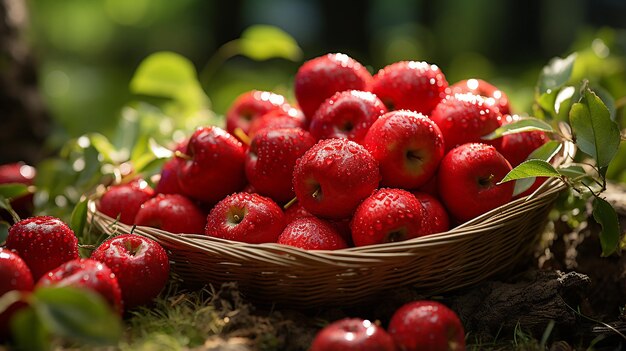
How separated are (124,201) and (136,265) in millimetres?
376

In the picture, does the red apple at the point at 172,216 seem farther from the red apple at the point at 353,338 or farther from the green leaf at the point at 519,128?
the green leaf at the point at 519,128

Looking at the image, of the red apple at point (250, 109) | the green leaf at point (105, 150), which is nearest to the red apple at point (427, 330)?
the red apple at point (250, 109)

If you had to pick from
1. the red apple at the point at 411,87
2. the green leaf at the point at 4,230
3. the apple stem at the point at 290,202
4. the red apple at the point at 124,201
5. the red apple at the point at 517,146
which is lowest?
the green leaf at the point at 4,230

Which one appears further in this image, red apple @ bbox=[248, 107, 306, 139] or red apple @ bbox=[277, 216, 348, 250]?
red apple @ bbox=[248, 107, 306, 139]

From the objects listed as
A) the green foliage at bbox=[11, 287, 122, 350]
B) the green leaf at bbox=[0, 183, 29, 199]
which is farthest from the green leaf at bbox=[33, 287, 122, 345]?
the green leaf at bbox=[0, 183, 29, 199]

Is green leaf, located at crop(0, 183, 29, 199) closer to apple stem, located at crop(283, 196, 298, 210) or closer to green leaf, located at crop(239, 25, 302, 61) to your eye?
apple stem, located at crop(283, 196, 298, 210)

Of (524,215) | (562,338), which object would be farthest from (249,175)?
(562,338)

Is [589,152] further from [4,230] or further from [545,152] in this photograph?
[4,230]

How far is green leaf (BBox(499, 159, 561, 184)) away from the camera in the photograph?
1.22 metres

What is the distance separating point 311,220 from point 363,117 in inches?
10.4

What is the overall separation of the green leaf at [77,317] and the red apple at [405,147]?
0.62m

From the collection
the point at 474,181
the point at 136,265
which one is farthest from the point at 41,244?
the point at 474,181

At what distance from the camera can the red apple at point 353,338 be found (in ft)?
3.21

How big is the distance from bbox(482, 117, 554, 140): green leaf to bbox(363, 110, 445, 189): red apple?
0.39 ft
